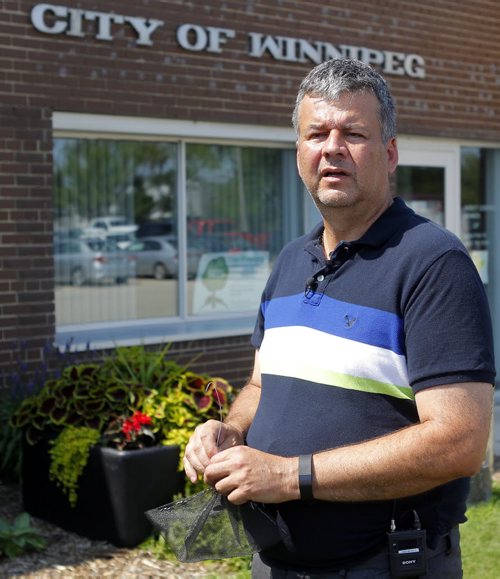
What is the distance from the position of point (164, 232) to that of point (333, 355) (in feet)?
19.4

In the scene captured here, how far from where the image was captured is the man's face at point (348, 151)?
235 centimetres

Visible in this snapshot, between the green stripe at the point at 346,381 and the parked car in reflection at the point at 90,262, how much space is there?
5334mm

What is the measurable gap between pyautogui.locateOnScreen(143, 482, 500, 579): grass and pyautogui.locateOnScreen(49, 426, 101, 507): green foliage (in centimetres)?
55

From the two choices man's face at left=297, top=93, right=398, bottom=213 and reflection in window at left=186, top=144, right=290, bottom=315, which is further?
reflection in window at left=186, top=144, right=290, bottom=315

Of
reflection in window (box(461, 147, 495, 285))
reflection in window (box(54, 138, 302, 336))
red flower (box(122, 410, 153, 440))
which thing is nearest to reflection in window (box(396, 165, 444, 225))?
reflection in window (box(461, 147, 495, 285))

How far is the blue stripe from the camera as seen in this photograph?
2.23 m

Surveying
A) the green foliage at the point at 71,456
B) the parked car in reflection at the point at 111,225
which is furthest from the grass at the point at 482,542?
the parked car in reflection at the point at 111,225

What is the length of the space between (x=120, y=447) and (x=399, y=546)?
343 cm

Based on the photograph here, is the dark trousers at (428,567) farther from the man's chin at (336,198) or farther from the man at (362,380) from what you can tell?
the man's chin at (336,198)

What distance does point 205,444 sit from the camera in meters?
2.38

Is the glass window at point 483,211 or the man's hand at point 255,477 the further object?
the glass window at point 483,211

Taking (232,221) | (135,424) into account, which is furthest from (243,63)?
(135,424)

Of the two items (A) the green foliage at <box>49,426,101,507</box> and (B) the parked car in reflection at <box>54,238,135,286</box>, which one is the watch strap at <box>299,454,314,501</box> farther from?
(B) the parked car in reflection at <box>54,238,135,286</box>

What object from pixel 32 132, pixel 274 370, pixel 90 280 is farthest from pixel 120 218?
pixel 274 370
